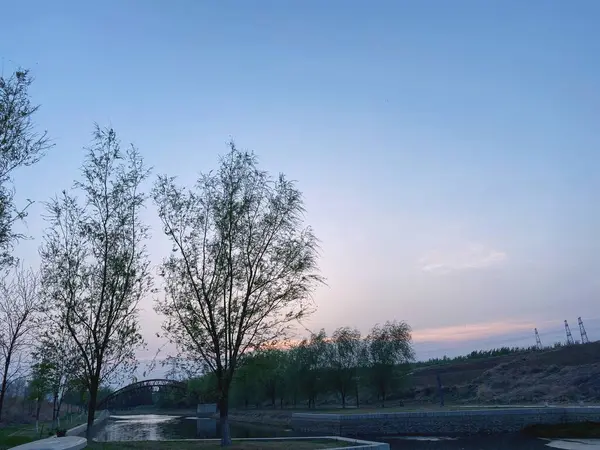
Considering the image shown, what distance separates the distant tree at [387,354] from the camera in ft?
201

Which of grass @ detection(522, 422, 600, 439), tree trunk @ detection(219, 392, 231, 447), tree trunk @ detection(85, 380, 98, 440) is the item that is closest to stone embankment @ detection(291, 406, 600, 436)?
grass @ detection(522, 422, 600, 439)

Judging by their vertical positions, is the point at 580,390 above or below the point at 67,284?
below

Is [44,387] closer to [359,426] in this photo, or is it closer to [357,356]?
[359,426]

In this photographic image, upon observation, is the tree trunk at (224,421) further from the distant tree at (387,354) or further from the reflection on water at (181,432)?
the distant tree at (387,354)

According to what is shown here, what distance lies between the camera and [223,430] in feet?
69.5

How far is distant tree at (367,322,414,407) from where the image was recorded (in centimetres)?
6138

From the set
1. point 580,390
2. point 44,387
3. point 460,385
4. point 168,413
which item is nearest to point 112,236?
point 44,387

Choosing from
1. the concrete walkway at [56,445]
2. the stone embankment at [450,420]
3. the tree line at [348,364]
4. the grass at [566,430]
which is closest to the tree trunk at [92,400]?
the concrete walkway at [56,445]

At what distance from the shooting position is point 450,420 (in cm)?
3703

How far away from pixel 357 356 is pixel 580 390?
2429cm

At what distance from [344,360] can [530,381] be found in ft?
68.5

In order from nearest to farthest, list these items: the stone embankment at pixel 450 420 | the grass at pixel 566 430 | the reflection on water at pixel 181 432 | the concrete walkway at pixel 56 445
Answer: the concrete walkway at pixel 56 445 → the grass at pixel 566 430 → the stone embankment at pixel 450 420 → the reflection on water at pixel 181 432

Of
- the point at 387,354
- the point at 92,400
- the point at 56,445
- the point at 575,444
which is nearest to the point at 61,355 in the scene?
the point at 92,400

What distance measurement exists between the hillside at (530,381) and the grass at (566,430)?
1546cm
